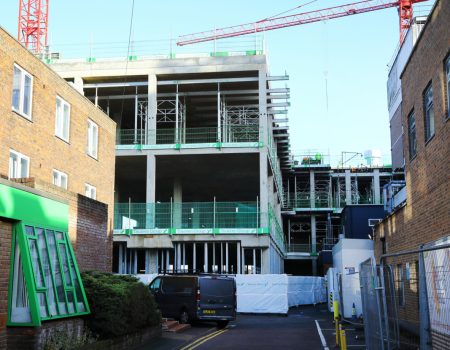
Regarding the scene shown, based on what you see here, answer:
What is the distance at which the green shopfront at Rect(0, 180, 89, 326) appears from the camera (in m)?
11.5

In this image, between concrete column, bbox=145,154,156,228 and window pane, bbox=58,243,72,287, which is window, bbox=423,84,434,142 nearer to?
window pane, bbox=58,243,72,287

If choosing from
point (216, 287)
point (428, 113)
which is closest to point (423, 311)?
point (428, 113)

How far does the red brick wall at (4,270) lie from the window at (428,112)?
34.0ft

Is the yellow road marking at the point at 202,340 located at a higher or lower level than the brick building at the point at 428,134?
lower

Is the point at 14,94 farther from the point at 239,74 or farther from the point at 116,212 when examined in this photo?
the point at 239,74

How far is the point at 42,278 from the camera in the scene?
12266 millimetres

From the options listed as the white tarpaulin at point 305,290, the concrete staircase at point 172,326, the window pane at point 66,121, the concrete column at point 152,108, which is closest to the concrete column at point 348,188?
the white tarpaulin at point 305,290

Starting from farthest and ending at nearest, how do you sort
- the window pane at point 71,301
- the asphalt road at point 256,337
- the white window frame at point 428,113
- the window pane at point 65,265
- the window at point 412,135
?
the window at point 412,135, the asphalt road at point 256,337, the white window frame at point 428,113, the window pane at point 65,265, the window pane at point 71,301

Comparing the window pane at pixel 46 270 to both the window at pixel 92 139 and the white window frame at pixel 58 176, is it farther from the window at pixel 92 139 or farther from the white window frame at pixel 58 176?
the window at pixel 92 139

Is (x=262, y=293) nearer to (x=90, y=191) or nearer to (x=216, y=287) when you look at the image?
(x=216, y=287)

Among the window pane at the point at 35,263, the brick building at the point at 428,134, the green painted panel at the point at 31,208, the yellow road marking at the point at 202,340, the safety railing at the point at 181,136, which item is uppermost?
the safety railing at the point at 181,136

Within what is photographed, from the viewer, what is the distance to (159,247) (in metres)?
35.7

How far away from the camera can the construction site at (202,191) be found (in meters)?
11.4

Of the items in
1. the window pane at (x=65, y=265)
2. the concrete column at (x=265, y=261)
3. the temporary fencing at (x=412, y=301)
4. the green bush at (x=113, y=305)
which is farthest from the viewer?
the concrete column at (x=265, y=261)
